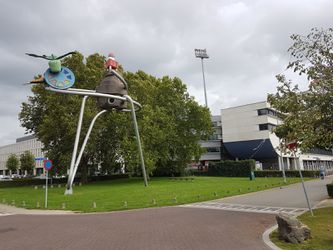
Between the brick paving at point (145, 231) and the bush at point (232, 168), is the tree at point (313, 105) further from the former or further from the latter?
the bush at point (232, 168)

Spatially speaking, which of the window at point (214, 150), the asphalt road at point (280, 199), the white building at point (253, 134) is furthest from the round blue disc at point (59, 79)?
the window at point (214, 150)

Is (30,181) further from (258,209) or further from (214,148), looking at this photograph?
(214,148)

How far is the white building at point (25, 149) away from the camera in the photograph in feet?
410

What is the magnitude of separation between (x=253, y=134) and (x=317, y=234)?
66.0 metres

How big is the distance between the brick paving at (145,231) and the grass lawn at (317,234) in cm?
63

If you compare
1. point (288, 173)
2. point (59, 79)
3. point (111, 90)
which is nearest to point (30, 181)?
point (111, 90)

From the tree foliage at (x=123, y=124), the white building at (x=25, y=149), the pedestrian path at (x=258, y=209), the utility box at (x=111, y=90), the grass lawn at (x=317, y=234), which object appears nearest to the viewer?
the grass lawn at (x=317, y=234)

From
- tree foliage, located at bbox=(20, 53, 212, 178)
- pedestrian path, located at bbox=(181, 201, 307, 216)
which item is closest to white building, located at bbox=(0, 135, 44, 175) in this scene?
tree foliage, located at bbox=(20, 53, 212, 178)

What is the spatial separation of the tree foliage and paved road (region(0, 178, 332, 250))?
81.5 feet

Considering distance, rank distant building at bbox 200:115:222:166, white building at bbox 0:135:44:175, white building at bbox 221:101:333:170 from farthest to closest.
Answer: white building at bbox 0:135:44:175
distant building at bbox 200:115:222:166
white building at bbox 221:101:333:170

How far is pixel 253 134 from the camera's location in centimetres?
7475

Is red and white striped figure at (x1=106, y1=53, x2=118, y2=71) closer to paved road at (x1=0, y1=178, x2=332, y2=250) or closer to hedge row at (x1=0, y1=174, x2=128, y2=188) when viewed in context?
paved road at (x1=0, y1=178, x2=332, y2=250)

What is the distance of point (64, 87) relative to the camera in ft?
91.9

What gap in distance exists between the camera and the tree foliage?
138 ft
